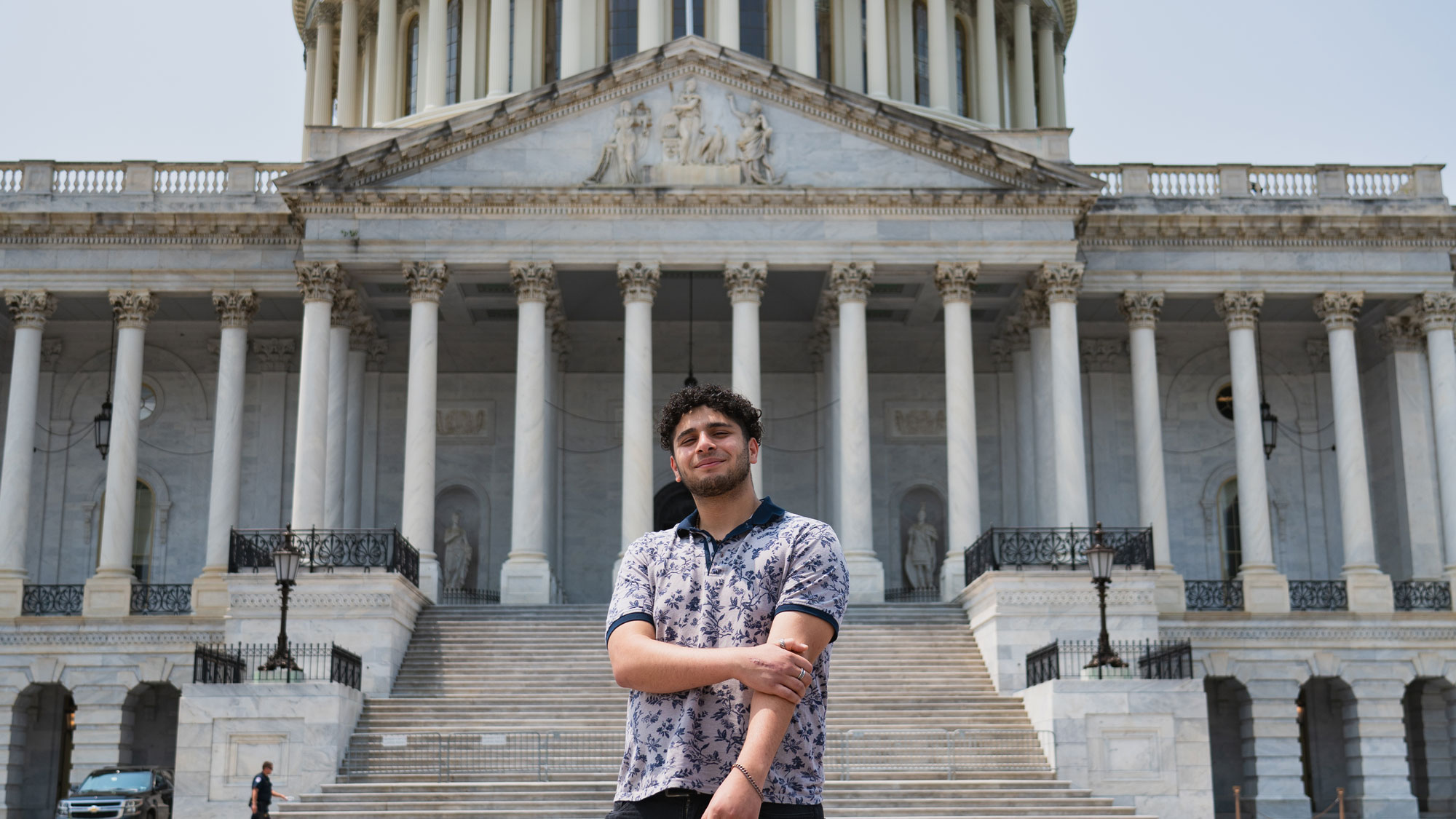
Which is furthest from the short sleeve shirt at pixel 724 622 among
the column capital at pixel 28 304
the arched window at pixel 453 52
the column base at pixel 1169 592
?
the arched window at pixel 453 52

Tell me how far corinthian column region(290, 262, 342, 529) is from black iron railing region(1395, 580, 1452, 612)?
26431 mm

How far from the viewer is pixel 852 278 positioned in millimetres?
39938

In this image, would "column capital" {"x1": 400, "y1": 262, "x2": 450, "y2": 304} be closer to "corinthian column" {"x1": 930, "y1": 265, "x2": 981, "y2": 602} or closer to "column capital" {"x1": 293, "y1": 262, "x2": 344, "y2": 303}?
"column capital" {"x1": 293, "y1": 262, "x2": 344, "y2": 303}

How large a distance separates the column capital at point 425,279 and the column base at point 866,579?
11.8 meters

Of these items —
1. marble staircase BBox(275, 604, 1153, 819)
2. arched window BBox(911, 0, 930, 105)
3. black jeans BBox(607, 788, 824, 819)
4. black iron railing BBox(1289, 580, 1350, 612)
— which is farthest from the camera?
arched window BBox(911, 0, 930, 105)

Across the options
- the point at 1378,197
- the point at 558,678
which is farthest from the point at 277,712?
the point at 1378,197

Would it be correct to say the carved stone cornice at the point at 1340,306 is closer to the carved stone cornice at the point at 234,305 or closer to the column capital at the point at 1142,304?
the column capital at the point at 1142,304

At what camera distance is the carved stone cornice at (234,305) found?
138 feet

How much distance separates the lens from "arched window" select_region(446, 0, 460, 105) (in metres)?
56.7

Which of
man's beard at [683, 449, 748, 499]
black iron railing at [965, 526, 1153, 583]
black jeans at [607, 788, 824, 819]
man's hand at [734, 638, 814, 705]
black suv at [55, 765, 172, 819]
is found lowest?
black suv at [55, 765, 172, 819]

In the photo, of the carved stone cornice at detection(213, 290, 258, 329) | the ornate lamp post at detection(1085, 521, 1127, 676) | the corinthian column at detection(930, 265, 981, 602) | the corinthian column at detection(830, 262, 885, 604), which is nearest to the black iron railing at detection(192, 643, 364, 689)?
the carved stone cornice at detection(213, 290, 258, 329)

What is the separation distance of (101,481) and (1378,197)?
35.9 m

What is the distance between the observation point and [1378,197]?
42688 millimetres

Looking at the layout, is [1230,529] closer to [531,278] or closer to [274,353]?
[531,278]
